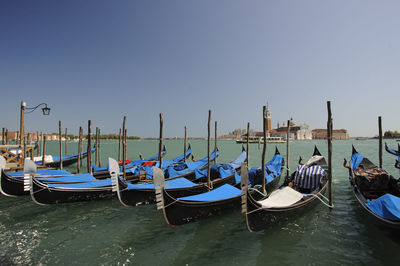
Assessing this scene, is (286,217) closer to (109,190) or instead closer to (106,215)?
(106,215)

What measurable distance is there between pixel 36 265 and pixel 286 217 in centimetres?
445

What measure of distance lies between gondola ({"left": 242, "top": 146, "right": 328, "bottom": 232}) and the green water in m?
0.40

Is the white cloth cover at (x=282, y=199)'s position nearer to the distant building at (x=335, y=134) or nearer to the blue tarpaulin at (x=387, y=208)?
the blue tarpaulin at (x=387, y=208)

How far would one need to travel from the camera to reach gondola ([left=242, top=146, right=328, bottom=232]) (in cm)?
370

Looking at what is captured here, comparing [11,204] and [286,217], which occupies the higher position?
[286,217]

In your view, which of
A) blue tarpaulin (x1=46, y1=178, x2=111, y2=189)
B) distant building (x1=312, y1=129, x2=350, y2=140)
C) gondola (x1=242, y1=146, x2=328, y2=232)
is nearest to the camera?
gondola (x1=242, y1=146, x2=328, y2=232)

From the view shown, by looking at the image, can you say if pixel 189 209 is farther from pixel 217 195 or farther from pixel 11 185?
pixel 11 185

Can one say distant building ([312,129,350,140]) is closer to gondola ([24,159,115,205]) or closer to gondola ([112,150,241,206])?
gondola ([112,150,241,206])

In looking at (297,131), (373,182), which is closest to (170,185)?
(373,182)

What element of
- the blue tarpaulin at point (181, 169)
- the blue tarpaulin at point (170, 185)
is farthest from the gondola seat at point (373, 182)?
the blue tarpaulin at point (181, 169)

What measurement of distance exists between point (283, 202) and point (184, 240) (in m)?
2.20

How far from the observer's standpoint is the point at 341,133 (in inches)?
4358

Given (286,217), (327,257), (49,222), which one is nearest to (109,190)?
(49,222)

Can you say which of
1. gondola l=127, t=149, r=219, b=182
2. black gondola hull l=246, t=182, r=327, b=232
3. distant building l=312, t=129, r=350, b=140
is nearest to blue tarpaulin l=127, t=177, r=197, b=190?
gondola l=127, t=149, r=219, b=182
